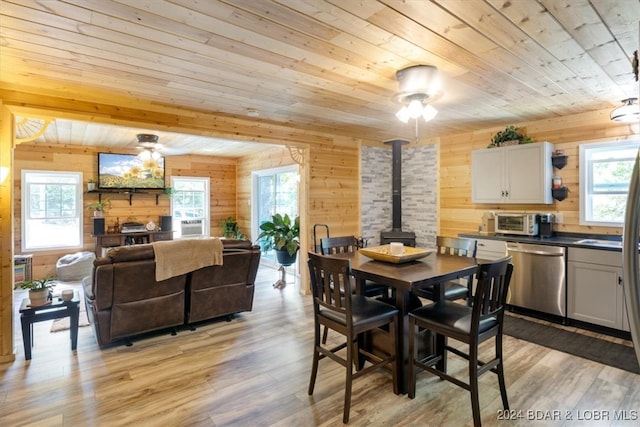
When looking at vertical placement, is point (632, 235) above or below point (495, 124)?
below

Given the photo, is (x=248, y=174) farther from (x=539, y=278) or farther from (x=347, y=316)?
(x=347, y=316)

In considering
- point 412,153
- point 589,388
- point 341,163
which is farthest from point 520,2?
point 412,153

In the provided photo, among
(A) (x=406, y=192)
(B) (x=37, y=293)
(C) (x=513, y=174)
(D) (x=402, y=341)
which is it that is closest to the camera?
(D) (x=402, y=341)

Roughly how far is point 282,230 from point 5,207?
10.2 feet

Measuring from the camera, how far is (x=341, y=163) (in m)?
5.24

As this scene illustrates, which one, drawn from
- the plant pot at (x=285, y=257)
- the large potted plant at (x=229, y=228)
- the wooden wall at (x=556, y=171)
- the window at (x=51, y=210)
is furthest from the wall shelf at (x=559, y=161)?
the window at (x=51, y=210)

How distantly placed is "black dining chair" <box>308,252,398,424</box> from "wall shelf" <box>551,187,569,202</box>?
9.94 ft

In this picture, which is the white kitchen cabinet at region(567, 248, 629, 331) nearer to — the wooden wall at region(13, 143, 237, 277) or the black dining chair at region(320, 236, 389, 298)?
the black dining chair at region(320, 236, 389, 298)

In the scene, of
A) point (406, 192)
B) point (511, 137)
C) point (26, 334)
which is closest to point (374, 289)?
point (511, 137)

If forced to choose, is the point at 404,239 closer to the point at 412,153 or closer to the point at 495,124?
the point at 412,153

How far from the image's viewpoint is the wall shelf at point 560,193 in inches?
160

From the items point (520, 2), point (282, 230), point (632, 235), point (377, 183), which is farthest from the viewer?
point (377, 183)

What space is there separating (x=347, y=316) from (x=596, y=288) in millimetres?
2917

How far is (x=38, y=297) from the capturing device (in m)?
2.99
